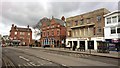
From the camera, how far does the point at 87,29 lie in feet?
119

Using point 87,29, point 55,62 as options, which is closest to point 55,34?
point 87,29

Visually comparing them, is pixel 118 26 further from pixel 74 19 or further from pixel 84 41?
pixel 74 19

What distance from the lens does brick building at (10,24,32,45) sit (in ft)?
283

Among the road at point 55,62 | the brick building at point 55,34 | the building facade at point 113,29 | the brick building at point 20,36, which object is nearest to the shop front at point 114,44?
the building facade at point 113,29

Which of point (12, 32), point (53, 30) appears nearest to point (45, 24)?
point (53, 30)

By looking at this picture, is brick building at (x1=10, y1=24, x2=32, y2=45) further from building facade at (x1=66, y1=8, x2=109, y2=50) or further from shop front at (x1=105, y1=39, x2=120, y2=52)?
shop front at (x1=105, y1=39, x2=120, y2=52)

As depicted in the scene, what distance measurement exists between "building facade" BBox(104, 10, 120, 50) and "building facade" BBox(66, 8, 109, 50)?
1.60m

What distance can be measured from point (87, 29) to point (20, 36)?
199 feet

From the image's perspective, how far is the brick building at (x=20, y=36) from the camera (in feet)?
283

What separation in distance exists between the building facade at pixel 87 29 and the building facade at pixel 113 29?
160 centimetres

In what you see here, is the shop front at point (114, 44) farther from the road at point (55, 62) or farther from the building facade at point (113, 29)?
the road at point (55, 62)

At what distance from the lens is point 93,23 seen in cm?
3459

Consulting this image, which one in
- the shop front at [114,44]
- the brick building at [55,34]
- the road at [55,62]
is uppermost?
the brick building at [55,34]

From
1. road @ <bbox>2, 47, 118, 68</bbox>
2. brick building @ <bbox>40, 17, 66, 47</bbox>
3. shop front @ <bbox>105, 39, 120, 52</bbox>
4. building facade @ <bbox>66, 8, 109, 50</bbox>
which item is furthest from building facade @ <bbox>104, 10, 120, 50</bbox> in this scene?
brick building @ <bbox>40, 17, 66, 47</bbox>
